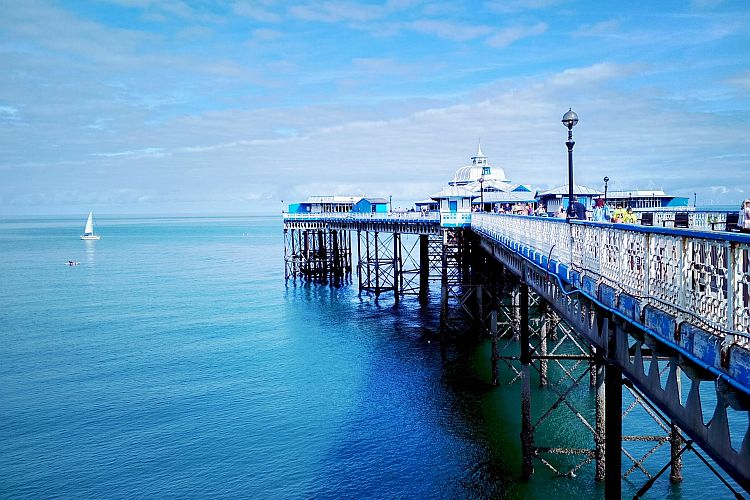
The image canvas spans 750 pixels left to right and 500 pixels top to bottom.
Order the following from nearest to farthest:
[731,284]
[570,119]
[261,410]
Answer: [731,284] → [570,119] → [261,410]

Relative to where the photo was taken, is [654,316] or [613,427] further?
[613,427]

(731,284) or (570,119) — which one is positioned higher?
(570,119)

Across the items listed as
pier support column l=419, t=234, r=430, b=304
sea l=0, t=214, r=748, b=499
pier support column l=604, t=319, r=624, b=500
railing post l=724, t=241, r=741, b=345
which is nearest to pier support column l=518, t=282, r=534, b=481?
sea l=0, t=214, r=748, b=499

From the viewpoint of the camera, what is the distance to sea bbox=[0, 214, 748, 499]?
17.5 meters

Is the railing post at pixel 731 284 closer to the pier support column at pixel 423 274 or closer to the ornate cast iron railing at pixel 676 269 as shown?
the ornate cast iron railing at pixel 676 269

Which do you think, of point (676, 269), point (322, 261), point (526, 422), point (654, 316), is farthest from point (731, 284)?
point (322, 261)

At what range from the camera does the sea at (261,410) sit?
57.6 ft

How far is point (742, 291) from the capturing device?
5.78m

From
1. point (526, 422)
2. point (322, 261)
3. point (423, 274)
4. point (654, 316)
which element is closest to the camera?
point (654, 316)

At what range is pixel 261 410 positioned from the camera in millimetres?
23562

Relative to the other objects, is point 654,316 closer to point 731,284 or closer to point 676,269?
point 676,269

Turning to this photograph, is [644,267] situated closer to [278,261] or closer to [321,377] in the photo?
[321,377]

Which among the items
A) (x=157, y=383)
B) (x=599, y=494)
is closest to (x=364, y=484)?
(x=599, y=494)

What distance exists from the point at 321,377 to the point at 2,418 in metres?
12.4
